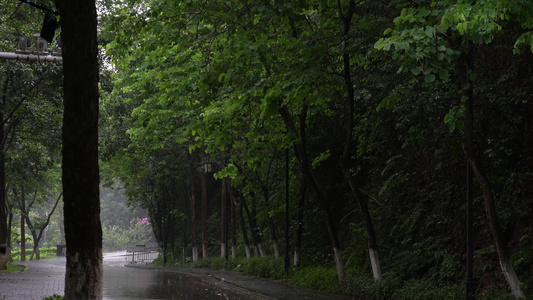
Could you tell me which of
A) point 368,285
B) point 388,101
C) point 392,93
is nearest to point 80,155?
point 388,101

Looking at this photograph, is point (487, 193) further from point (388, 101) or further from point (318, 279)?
point (318, 279)

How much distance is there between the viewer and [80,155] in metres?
9.20

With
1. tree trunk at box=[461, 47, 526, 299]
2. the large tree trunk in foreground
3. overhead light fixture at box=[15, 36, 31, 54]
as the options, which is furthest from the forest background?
the large tree trunk in foreground

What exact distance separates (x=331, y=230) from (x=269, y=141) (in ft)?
11.6

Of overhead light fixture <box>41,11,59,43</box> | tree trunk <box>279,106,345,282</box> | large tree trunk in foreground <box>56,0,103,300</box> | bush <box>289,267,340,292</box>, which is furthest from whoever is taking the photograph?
bush <box>289,267,340,292</box>

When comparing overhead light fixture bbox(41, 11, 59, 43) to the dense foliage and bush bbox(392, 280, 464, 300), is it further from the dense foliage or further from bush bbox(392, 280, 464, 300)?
bush bbox(392, 280, 464, 300)

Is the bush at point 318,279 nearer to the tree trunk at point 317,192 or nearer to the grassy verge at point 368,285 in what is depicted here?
the grassy verge at point 368,285

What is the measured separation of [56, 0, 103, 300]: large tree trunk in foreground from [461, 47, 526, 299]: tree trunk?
265 inches

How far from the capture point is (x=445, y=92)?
14.5 m

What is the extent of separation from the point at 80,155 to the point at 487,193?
7460 millimetres

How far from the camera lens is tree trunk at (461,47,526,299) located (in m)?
11.6

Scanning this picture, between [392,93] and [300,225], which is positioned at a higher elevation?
[392,93]

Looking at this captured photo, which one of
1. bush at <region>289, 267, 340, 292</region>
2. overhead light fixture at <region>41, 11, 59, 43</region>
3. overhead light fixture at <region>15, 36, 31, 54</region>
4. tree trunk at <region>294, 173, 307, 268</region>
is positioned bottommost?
bush at <region>289, 267, 340, 292</region>

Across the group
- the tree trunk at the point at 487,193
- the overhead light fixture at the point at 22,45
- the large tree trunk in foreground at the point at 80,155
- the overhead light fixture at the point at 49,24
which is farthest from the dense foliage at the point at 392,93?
the large tree trunk in foreground at the point at 80,155
